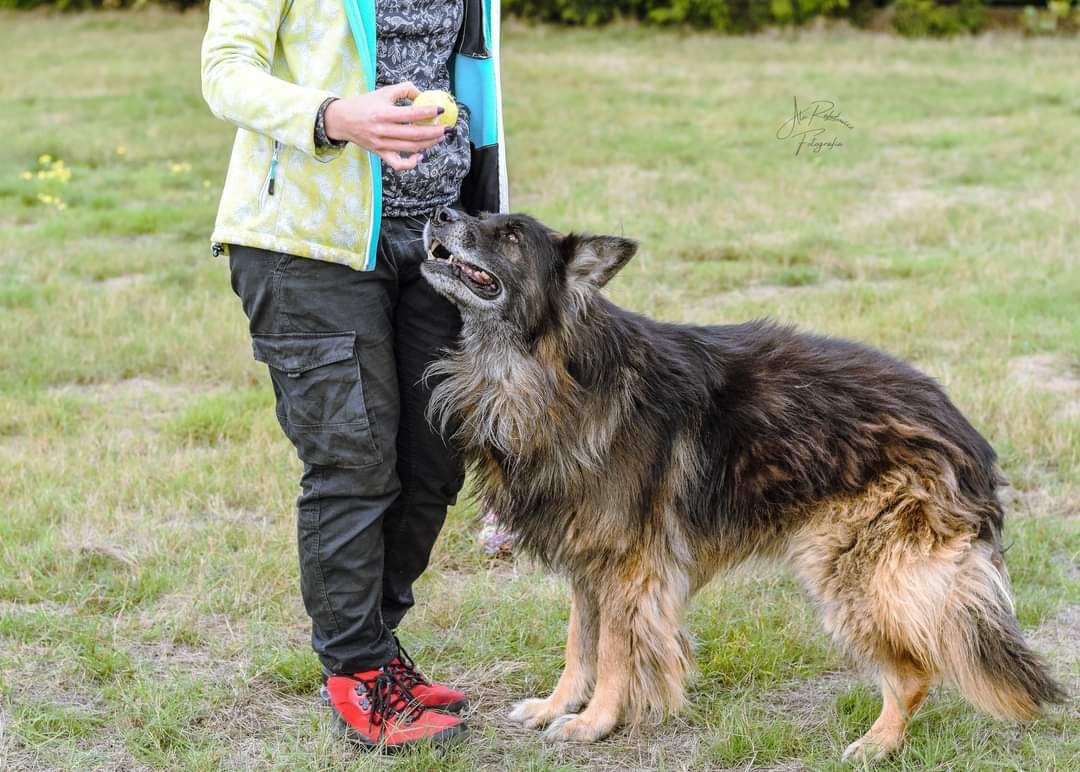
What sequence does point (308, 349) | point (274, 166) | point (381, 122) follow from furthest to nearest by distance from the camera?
point (308, 349)
point (274, 166)
point (381, 122)

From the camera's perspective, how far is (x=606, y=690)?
3.54 m

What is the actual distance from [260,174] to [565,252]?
2.74 ft

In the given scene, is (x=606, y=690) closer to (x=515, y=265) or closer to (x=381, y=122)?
(x=515, y=265)

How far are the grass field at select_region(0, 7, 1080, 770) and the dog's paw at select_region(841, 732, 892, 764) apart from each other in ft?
0.30

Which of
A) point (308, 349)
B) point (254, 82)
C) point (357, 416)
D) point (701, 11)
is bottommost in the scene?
point (357, 416)

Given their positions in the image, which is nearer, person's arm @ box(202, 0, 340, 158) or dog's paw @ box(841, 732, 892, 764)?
person's arm @ box(202, 0, 340, 158)

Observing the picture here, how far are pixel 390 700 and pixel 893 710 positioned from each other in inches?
56.0

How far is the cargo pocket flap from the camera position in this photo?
3.04 metres

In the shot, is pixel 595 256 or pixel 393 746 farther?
pixel 393 746

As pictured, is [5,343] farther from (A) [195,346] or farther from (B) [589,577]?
(B) [589,577]

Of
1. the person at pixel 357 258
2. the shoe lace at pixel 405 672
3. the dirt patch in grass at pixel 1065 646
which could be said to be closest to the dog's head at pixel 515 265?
the person at pixel 357 258

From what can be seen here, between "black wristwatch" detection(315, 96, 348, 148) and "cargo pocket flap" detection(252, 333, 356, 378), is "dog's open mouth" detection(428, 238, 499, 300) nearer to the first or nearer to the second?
"cargo pocket flap" detection(252, 333, 356, 378)

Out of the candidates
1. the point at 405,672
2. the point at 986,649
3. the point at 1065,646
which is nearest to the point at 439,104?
the point at 405,672

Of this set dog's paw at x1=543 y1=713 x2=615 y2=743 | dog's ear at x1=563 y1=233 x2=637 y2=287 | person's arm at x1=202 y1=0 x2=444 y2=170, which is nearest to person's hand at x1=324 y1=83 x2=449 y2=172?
person's arm at x1=202 y1=0 x2=444 y2=170
